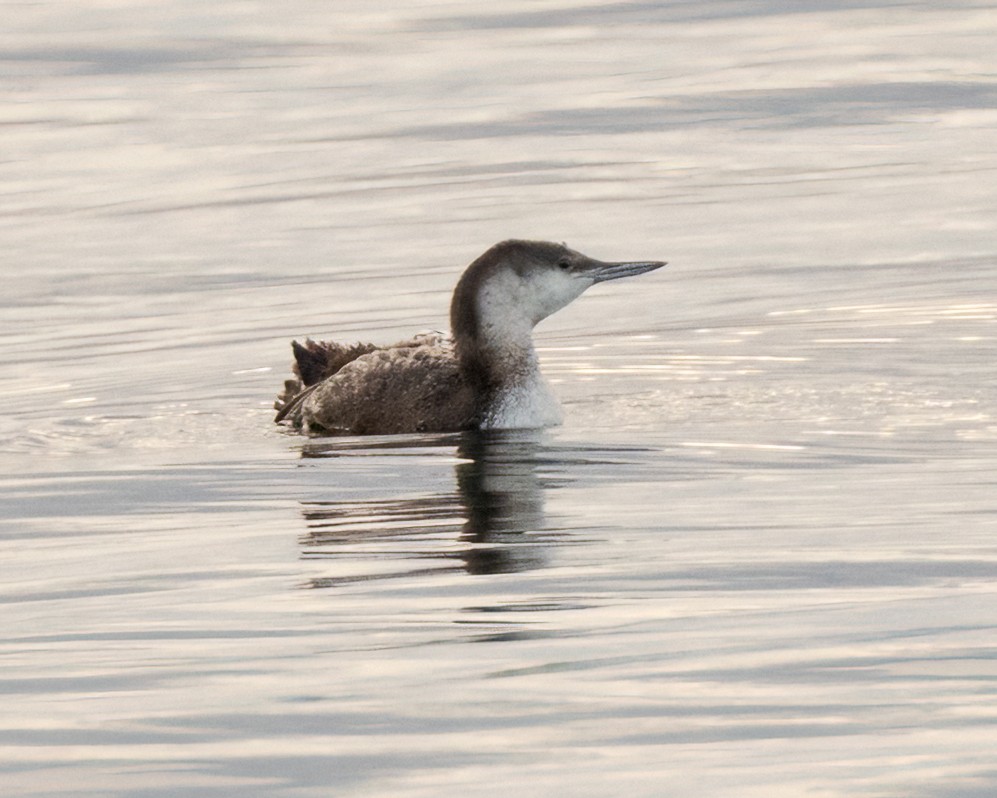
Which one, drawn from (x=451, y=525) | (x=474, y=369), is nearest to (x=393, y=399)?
(x=474, y=369)

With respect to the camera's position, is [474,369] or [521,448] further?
[474,369]

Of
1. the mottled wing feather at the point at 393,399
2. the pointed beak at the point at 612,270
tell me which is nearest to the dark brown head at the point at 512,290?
the pointed beak at the point at 612,270

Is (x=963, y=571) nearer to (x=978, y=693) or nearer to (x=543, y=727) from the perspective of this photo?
(x=978, y=693)

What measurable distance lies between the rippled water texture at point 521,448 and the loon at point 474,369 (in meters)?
0.20

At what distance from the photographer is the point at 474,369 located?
38.1ft

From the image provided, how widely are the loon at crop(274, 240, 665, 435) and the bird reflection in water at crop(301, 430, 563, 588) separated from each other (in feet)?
1.81

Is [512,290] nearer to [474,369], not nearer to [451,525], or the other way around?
[474,369]

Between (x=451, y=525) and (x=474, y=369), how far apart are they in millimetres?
2923

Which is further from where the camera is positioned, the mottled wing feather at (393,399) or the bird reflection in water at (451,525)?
the mottled wing feather at (393,399)

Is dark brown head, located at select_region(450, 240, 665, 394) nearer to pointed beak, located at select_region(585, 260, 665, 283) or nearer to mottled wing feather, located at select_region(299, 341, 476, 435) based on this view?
pointed beak, located at select_region(585, 260, 665, 283)

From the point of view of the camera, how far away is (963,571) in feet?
24.1

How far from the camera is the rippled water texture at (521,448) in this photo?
5.79 meters

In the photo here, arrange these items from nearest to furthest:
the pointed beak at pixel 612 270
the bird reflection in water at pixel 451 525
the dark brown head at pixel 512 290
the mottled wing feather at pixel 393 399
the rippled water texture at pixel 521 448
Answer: the rippled water texture at pixel 521 448
the bird reflection in water at pixel 451 525
the mottled wing feather at pixel 393 399
the dark brown head at pixel 512 290
the pointed beak at pixel 612 270

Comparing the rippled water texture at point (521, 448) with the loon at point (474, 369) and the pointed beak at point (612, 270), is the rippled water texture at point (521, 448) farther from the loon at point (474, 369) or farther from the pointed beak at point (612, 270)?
the pointed beak at point (612, 270)
